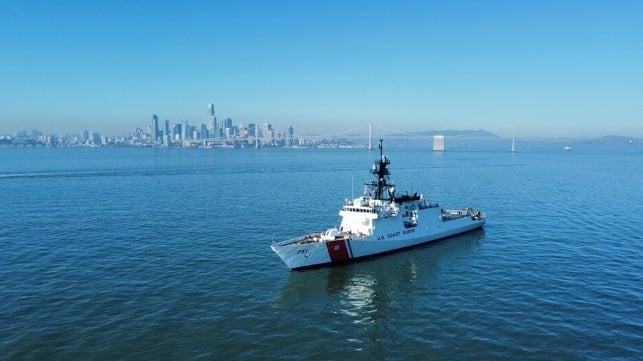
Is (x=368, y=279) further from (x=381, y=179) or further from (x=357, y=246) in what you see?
(x=381, y=179)

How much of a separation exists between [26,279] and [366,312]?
1201 inches

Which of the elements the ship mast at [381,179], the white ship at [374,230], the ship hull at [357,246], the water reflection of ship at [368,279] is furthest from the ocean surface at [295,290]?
the ship mast at [381,179]

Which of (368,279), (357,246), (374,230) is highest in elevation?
(374,230)

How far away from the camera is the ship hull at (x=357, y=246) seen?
43.3 meters

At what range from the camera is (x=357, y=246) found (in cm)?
4659

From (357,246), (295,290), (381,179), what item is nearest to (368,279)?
(357,246)

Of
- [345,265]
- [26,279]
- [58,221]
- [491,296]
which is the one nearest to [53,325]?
[26,279]

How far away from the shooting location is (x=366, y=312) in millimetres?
34281

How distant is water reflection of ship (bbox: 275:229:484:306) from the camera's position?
36969 millimetres

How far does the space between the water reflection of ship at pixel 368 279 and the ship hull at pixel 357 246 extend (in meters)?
0.85

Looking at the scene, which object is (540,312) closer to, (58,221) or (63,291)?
(63,291)

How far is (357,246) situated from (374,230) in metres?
3.25

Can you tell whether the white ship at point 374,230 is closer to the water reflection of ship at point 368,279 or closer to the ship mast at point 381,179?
the ship mast at point 381,179

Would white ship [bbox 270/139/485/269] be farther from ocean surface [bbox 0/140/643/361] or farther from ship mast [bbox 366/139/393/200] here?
ocean surface [bbox 0/140/643/361]
